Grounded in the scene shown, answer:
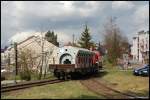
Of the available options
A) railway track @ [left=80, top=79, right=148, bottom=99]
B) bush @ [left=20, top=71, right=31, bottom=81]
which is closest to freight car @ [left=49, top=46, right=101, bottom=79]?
railway track @ [left=80, top=79, right=148, bottom=99]

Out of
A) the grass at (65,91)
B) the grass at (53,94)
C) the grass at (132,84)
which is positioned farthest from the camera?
the grass at (132,84)

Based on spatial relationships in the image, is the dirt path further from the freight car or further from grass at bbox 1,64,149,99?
the freight car

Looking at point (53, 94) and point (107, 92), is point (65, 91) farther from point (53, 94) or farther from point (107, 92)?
point (107, 92)

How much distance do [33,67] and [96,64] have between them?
1213cm

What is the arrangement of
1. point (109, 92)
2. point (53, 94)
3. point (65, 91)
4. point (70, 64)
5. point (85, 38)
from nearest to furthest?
point (53, 94)
point (65, 91)
point (109, 92)
point (70, 64)
point (85, 38)

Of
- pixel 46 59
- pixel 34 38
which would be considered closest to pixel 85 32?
pixel 34 38

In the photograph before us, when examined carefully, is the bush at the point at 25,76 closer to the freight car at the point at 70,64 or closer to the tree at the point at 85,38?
the freight car at the point at 70,64

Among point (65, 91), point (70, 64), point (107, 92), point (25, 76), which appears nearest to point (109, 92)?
point (107, 92)

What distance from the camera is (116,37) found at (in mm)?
78875

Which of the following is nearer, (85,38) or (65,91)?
(65,91)

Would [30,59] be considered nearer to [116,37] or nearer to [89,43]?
[116,37]

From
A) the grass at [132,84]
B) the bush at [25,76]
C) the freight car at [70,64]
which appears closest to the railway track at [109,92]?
the grass at [132,84]

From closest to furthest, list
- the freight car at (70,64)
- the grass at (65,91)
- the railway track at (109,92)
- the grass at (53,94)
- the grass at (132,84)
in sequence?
the grass at (53,94) → the grass at (65,91) → the railway track at (109,92) → the grass at (132,84) → the freight car at (70,64)

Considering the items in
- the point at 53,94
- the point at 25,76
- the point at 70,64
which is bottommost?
the point at 25,76
